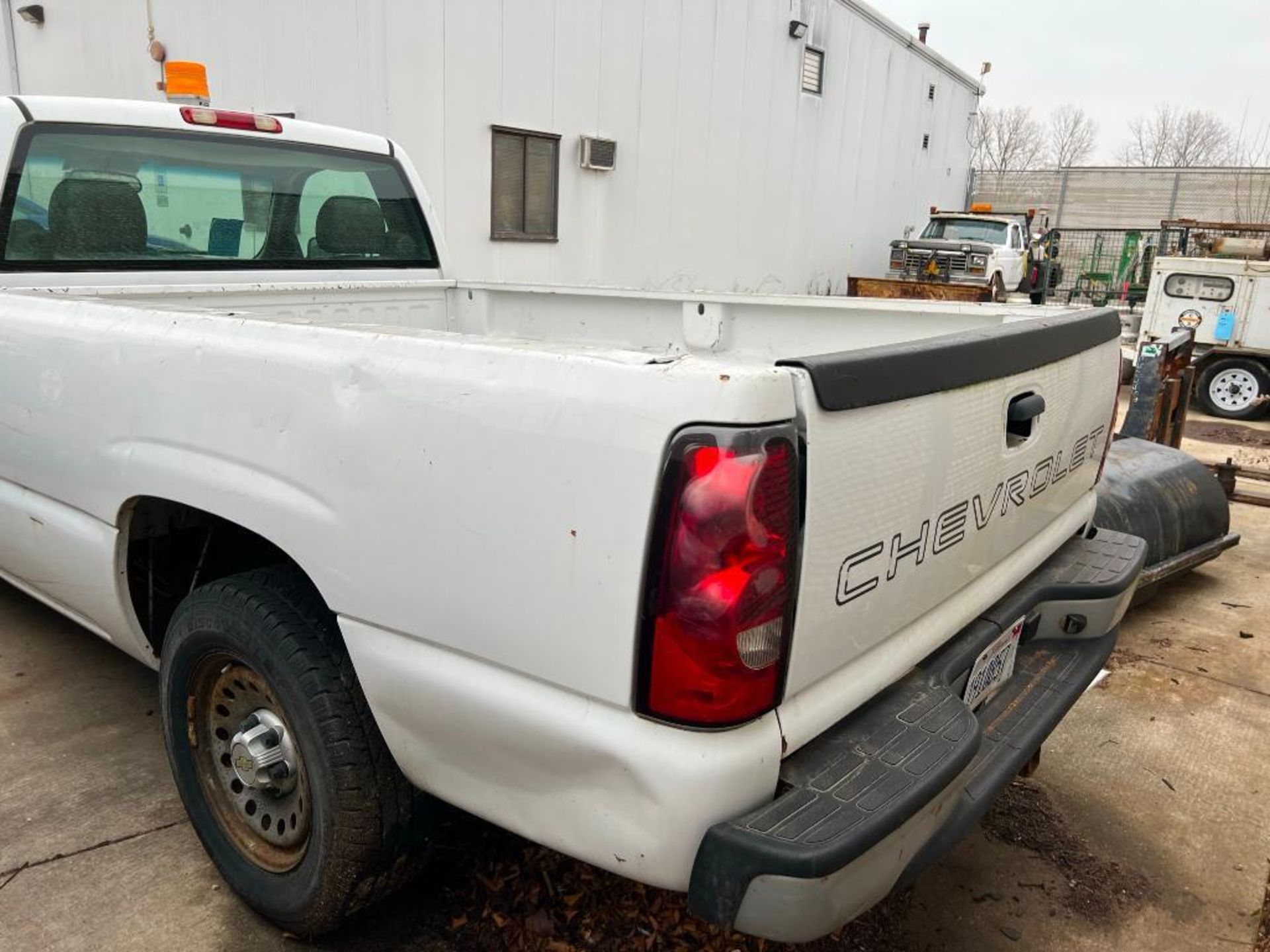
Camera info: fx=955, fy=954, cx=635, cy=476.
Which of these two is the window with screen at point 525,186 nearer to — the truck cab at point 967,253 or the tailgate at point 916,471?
the tailgate at point 916,471

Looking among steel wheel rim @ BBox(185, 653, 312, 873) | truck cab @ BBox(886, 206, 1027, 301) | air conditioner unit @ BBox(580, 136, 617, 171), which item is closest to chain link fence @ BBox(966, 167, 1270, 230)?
truck cab @ BBox(886, 206, 1027, 301)

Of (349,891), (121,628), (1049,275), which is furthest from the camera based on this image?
(1049,275)

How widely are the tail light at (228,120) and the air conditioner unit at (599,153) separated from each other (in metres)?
7.31

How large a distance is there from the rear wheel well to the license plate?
1739mm

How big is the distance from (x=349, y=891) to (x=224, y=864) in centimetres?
50

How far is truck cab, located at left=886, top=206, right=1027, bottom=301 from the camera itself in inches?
695

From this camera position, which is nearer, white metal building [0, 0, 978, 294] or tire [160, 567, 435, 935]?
tire [160, 567, 435, 935]

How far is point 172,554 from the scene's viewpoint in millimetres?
2826

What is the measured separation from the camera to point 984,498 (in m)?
2.18

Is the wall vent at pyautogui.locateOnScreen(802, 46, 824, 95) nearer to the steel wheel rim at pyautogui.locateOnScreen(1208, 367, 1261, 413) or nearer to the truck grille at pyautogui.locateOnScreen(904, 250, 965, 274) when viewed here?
the truck grille at pyautogui.locateOnScreen(904, 250, 965, 274)

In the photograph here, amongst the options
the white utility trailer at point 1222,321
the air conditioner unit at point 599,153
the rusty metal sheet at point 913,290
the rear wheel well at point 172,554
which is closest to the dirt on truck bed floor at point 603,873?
the rear wheel well at point 172,554

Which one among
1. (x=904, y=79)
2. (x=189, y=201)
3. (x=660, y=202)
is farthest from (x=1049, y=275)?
(x=189, y=201)

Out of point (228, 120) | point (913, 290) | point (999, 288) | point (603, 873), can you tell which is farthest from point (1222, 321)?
point (603, 873)

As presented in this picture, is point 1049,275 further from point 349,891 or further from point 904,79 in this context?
point 349,891
